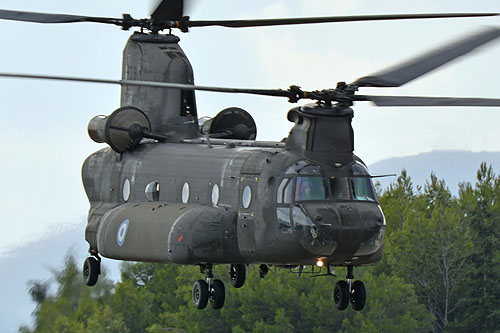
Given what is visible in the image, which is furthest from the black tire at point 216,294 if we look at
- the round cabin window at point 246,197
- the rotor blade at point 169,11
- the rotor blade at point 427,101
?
the rotor blade at point 169,11

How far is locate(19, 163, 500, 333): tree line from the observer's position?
297ft

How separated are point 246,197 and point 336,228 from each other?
8.59ft

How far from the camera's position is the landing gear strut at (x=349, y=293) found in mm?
31875

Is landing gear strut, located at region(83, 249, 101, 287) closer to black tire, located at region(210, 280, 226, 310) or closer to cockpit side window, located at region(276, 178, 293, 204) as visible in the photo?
black tire, located at region(210, 280, 226, 310)

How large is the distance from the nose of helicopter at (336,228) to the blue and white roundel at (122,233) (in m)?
5.15

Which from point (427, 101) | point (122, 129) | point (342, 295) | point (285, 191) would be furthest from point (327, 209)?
point (122, 129)

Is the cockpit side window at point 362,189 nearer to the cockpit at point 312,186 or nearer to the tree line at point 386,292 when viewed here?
the cockpit at point 312,186

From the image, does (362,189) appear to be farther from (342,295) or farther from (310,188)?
(342,295)

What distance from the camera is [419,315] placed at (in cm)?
9356

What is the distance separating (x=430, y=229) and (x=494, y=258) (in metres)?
5.43

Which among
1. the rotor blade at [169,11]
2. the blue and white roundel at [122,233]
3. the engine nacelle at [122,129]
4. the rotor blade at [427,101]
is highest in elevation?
the rotor blade at [169,11]

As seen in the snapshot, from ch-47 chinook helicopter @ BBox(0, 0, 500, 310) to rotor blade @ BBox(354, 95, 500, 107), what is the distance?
0.03m

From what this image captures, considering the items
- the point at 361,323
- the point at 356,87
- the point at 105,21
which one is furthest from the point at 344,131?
the point at 361,323

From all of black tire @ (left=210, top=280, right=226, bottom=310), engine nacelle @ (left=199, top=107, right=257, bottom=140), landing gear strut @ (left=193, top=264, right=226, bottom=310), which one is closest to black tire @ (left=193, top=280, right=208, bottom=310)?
Answer: landing gear strut @ (left=193, top=264, right=226, bottom=310)
